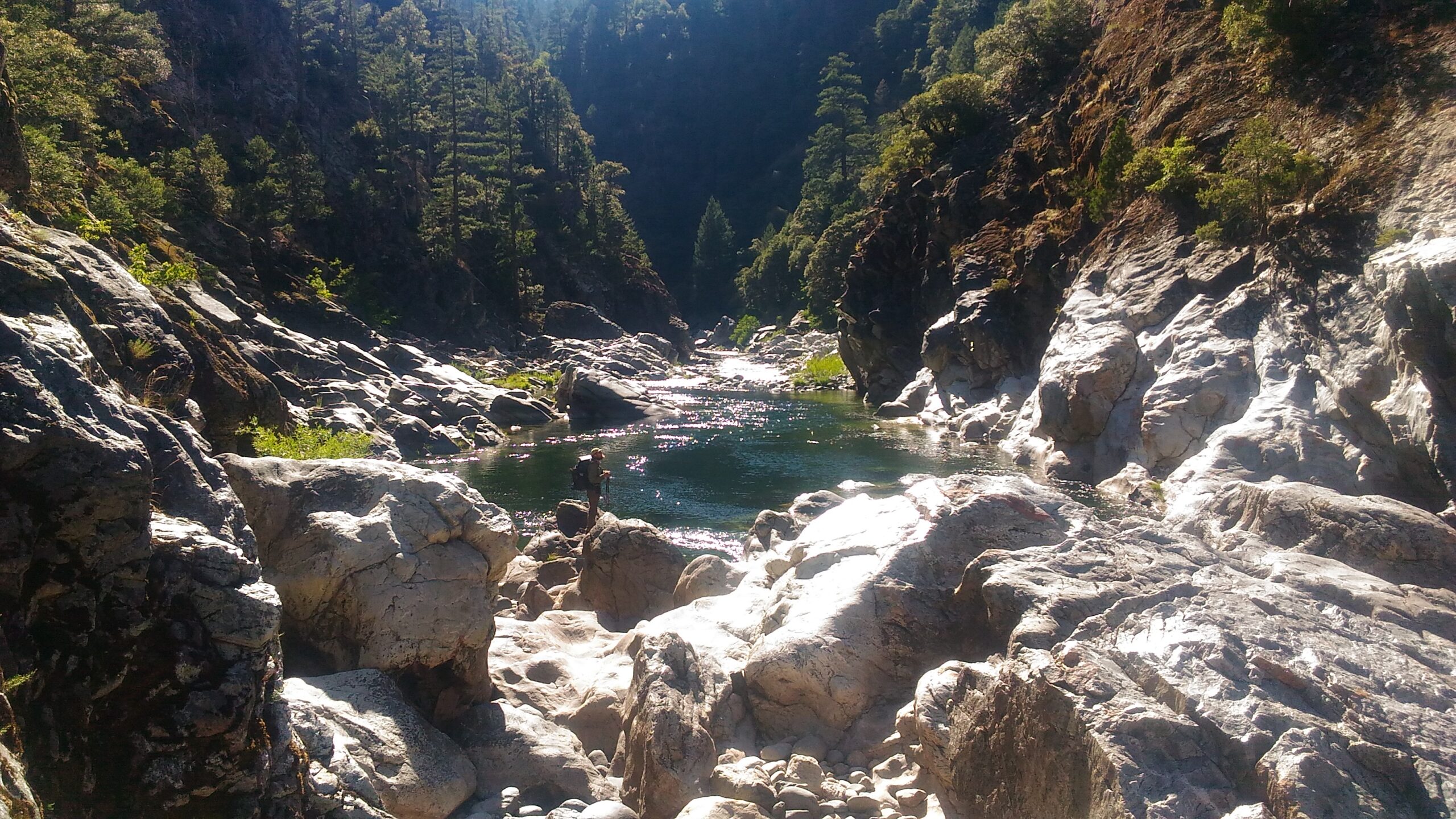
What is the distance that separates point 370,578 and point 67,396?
4.23 metres

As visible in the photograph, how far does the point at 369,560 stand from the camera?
28.3 feet

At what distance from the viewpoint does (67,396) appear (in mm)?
4789

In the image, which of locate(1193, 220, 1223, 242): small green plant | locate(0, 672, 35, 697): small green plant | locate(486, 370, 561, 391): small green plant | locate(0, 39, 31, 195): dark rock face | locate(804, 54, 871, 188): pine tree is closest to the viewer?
locate(0, 672, 35, 697): small green plant

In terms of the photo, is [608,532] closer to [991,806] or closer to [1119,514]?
[991,806]

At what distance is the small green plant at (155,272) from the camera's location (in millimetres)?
17938

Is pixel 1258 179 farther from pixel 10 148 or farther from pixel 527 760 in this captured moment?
pixel 10 148

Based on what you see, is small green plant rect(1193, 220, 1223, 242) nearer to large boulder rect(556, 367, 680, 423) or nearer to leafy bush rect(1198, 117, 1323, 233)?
leafy bush rect(1198, 117, 1323, 233)

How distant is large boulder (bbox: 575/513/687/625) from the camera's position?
52.4 feet

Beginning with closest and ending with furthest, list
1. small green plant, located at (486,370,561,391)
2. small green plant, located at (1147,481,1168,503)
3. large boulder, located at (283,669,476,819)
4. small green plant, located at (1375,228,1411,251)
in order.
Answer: large boulder, located at (283,669,476,819) < small green plant, located at (1375,228,1411,251) < small green plant, located at (1147,481,1168,503) < small green plant, located at (486,370,561,391)

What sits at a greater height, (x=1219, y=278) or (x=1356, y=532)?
(x=1219, y=278)

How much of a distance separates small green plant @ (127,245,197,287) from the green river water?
10.5 meters

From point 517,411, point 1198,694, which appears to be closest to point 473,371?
point 517,411

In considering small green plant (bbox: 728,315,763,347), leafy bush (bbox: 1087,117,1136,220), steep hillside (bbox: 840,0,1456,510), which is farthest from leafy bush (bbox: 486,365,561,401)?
small green plant (bbox: 728,315,763,347)

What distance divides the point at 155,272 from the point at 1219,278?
93.1 feet
